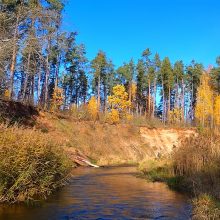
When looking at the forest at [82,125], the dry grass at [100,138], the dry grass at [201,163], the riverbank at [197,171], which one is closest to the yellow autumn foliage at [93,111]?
the forest at [82,125]

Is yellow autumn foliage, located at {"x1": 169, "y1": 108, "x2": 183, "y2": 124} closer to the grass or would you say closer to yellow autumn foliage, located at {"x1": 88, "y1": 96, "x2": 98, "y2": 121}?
yellow autumn foliage, located at {"x1": 88, "y1": 96, "x2": 98, "y2": 121}

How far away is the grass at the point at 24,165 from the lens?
9.78m

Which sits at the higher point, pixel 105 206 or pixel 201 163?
pixel 201 163

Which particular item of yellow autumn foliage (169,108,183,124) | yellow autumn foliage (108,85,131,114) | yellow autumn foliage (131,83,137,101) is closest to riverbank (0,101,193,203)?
yellow autumn foliage (108,85,131,114)

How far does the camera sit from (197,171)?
14.5m

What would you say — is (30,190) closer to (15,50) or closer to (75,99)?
(15,50)

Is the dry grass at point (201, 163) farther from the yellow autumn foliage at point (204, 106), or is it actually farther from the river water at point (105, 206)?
the yellow autumn foliage at point (204, 106)

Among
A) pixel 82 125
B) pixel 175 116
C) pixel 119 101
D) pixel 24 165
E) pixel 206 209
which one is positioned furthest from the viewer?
pixel 175 116

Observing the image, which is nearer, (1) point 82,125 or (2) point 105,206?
(2) point 105,206

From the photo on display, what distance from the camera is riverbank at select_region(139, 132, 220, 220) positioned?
11164mm

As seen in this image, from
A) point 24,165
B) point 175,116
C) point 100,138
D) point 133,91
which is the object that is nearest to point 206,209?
point 24,165

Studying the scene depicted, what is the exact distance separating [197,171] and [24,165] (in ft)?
24.7

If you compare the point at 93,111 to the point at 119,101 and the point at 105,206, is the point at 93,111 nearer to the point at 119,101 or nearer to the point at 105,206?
the point at 119,101

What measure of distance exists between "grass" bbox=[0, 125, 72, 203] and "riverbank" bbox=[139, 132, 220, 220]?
478 centimetres
